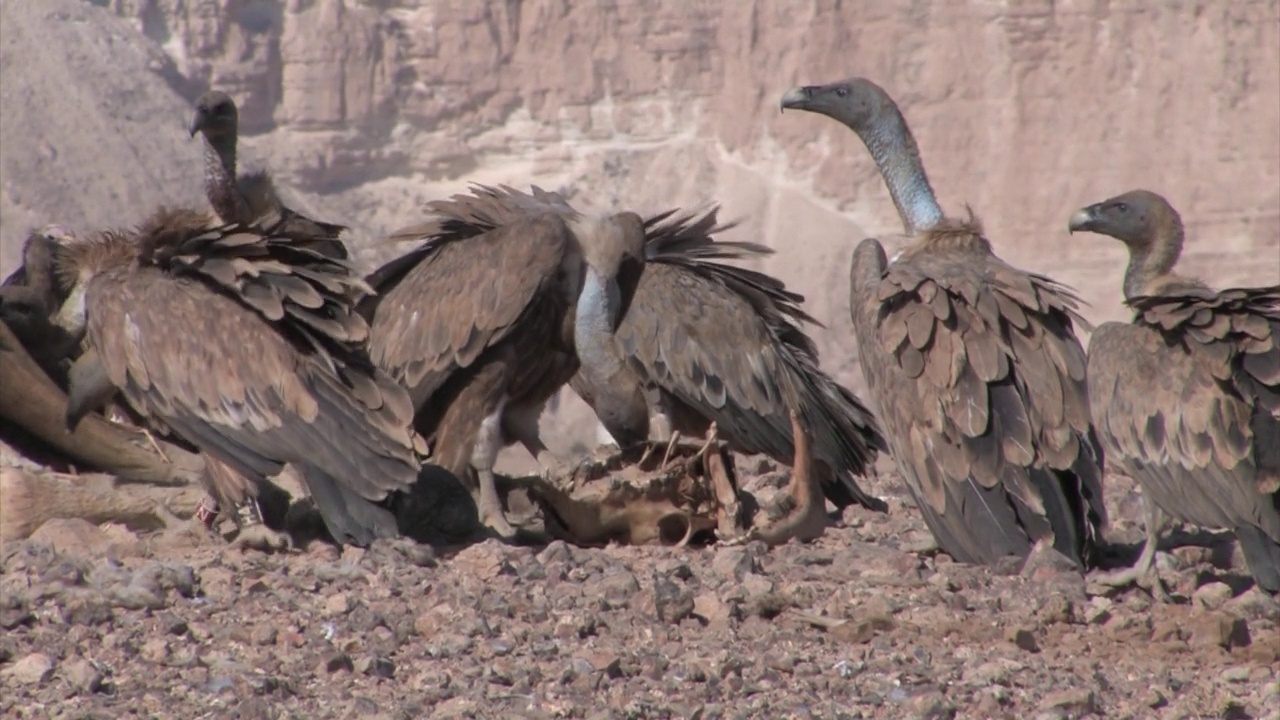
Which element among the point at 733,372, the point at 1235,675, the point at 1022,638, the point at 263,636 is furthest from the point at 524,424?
the point at 1235,675

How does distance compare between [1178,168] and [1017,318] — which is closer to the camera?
[1017,318]

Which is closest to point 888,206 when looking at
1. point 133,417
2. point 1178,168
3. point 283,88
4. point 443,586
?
point 1178,168

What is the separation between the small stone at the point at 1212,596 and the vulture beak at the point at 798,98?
4000 mm

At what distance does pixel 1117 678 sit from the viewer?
622 centimetres

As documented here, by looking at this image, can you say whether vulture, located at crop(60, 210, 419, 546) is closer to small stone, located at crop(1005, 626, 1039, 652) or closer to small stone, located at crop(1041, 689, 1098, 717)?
small stone, located at crop(1005, 626, 1039, 652)

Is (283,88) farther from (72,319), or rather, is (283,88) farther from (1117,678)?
(1117,678)

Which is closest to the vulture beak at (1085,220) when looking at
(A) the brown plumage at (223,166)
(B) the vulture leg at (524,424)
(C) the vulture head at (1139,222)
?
(C) the vulture head at (1139,222)

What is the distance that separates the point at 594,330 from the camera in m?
8.98

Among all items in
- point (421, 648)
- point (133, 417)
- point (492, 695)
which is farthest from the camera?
point (133, 417)

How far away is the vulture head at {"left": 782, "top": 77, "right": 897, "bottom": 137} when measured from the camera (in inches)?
412

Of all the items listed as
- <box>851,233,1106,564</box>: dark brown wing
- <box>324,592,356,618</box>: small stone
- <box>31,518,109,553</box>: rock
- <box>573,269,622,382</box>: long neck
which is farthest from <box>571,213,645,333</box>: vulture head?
<box>324,592,356,618</box>: small stone

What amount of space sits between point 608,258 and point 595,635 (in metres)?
2.96

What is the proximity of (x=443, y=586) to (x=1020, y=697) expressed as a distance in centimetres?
203

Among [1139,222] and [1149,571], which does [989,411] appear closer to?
[1149,571]
